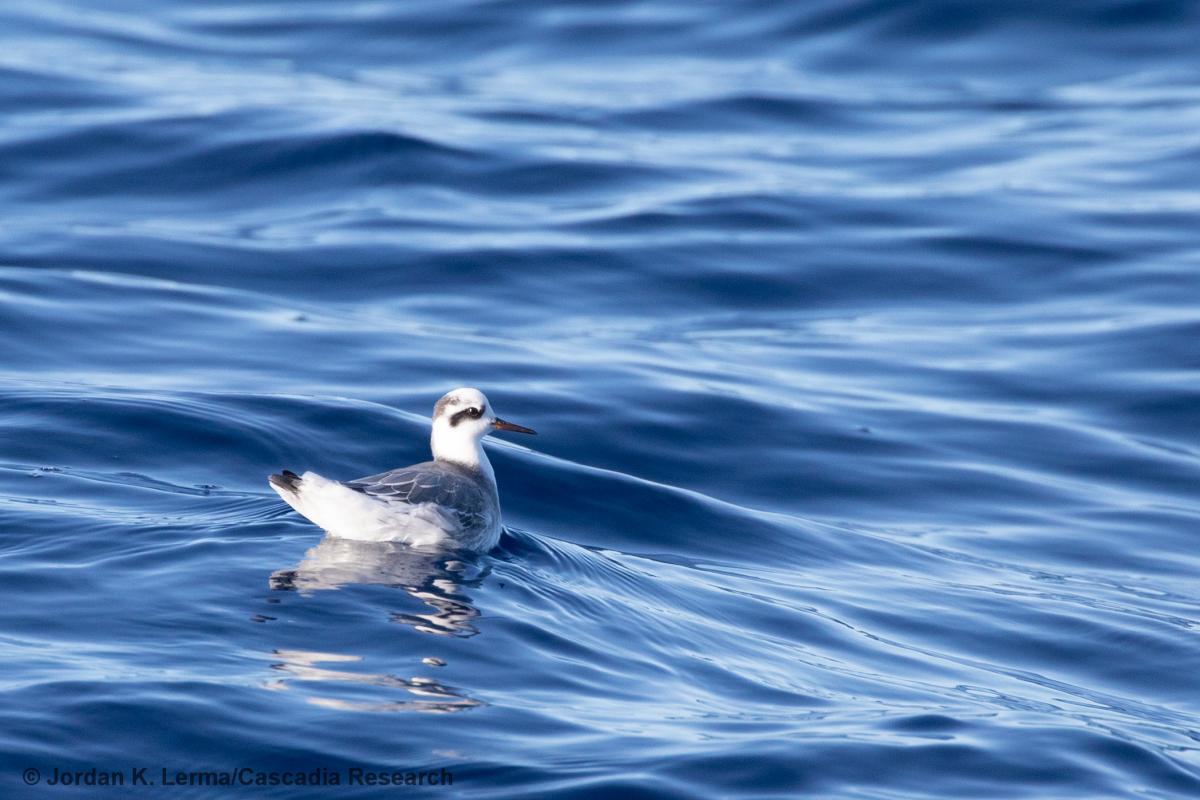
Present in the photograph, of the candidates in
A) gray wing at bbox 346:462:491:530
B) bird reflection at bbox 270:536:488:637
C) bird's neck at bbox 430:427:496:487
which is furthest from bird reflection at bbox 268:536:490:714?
bird's neck at bbox 430:427:496:487

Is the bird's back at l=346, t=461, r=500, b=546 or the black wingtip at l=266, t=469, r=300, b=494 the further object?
the bird's back at l=346, t=461, r=500, b=546

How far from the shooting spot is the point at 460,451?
33.0ft

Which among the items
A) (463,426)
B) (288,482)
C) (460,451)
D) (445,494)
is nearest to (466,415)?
(463,426)

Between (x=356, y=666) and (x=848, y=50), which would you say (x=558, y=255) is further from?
(x=356, y=666)

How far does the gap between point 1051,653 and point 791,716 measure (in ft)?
8.79

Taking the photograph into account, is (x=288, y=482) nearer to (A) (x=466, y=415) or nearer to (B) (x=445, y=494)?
(B) (x=445, y=494)

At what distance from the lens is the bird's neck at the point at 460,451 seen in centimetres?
1003

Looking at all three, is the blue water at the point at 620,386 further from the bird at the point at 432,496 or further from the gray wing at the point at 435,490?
the gray wing at the point at 435,490

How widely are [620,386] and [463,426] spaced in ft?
12.1

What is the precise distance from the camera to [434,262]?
16.9 metres

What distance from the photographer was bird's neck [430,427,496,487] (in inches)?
395

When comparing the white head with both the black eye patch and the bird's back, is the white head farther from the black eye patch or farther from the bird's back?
the bird's back

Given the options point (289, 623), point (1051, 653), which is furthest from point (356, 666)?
point (1051, 653)

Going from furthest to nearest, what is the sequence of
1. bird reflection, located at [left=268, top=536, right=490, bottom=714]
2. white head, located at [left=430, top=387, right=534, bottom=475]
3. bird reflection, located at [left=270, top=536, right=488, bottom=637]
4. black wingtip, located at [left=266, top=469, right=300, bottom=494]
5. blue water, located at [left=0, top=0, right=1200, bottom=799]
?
white head, located at [left=430, top=387, right=534, bottom=475] → black wingtip, located at [left=266, top=469, right=300, bottom=494] → bird reflection, located at [left=270, top=536, right=488, bottom=637] → blue water, located at [left=0, top=0, right=1200, bottom=799] → bird reflection, located at [left=268, top=536, right=490, bottom=714]
